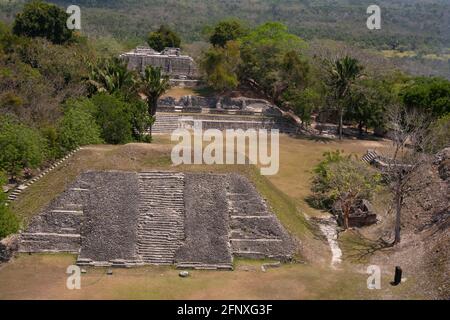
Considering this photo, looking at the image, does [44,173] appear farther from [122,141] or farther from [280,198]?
[280,198]

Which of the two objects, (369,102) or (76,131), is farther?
(369,102)

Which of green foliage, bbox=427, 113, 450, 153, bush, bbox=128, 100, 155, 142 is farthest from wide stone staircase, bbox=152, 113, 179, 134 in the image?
green foliage, bbox=427, 113, 450, 153

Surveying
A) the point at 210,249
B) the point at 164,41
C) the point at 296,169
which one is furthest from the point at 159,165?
the point at 164,41

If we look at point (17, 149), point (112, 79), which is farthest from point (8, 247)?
point (112, 79)

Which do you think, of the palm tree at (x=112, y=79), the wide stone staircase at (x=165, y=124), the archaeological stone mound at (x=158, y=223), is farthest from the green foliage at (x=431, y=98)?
the archaeological stone mound at (x=158, y=223)

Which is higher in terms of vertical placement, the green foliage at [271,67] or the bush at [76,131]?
the green foliage at [271,67]

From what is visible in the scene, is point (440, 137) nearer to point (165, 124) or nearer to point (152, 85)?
point (152, 85)

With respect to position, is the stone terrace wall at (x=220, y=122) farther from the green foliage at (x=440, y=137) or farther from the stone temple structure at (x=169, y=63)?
the green foliage at (x=440, y=137)

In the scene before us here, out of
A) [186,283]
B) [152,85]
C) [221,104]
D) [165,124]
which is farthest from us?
[221,104]
